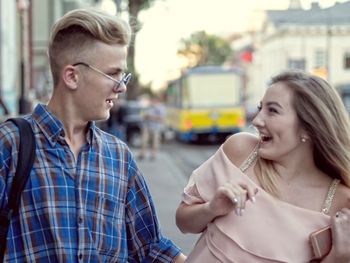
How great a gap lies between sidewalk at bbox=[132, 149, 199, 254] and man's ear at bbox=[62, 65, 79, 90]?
5.64 metres

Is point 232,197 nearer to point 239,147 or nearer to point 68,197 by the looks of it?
point 239,147

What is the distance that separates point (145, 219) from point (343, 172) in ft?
2.25

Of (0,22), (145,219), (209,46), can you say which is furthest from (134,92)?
(209,46)

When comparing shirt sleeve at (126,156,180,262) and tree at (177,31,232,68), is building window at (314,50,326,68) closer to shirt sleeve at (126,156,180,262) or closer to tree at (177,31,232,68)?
tree at (177,31,232,68)

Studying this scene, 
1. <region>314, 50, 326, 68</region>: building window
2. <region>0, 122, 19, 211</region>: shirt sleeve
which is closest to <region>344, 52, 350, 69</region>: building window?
<region>314, 50, 326, 68</region>: building window

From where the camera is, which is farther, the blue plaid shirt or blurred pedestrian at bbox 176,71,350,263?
blurred pedestrian at bbox 176,71,350,263

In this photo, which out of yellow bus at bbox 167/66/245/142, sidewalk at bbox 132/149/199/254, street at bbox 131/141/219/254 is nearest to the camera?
sidewalk at bbox 132/149/199/254

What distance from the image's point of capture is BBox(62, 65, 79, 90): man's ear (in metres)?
2.38

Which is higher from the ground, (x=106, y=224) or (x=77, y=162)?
(x=77, y=162)

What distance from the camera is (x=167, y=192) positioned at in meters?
13.9

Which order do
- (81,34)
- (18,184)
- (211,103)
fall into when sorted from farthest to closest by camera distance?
(211,103) → (81,34) → (18,184)

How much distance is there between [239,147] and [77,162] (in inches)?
21.8


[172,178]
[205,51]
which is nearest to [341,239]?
[172,178]

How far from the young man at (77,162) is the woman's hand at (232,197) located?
12.8 inches
